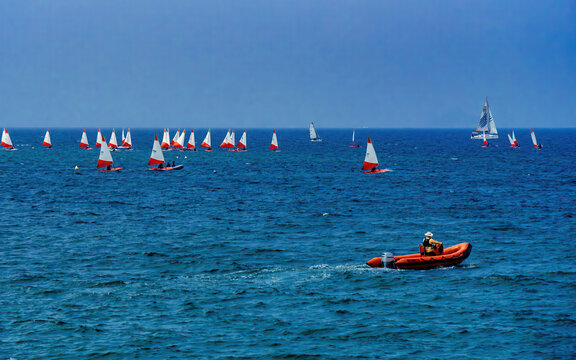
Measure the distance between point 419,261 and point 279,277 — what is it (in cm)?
977

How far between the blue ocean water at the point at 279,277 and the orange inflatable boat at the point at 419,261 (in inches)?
24.4

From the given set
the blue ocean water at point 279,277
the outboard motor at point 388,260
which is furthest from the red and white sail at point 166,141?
the outboard motor at point 388,260

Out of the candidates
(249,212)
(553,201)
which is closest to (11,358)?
(249,212)

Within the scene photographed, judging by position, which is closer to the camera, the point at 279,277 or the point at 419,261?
the point at 279,277

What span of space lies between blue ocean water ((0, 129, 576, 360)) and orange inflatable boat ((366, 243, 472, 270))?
62cm

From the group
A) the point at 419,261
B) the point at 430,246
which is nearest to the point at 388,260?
the point at 419,261

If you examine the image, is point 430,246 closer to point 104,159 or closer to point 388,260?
point 388,260

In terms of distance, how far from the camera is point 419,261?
4434 cm

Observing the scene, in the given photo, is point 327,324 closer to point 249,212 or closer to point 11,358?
point 11,358

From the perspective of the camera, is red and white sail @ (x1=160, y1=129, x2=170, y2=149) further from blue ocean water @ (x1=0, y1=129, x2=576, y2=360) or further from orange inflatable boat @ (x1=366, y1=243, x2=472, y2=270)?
orange inflatable boat @ (x1=366, y1=243, x2=472, y2=270)

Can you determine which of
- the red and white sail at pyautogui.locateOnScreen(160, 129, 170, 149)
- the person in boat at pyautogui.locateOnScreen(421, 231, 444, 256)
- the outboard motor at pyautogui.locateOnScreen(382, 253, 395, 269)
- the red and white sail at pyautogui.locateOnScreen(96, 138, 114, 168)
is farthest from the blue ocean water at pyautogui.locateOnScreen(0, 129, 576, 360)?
the red and white sail at pyautogui.locateOnScreen(160, 129, 170, 149)

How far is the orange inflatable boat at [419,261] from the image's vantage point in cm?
4434

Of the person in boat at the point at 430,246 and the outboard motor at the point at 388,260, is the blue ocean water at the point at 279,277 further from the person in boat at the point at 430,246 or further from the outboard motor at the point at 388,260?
the person in boat at the point at 430,246

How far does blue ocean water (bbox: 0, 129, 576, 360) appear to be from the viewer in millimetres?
31547
